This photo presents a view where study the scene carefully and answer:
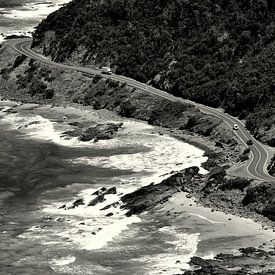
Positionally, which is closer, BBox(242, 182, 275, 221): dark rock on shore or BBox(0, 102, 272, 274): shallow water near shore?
BBox(0, 102, 272, 274): shallow water near shore

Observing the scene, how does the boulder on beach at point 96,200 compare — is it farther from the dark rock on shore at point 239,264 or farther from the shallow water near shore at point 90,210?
the dark rock on shore at point 239,264

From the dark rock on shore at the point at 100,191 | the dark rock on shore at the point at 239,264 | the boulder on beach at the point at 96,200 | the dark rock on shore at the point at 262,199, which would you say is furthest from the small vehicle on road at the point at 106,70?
the dark rock on shore at the point at 239,264

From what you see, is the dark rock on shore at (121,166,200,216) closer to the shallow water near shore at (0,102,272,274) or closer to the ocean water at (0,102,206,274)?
the shallow water near shore at (0,102,272,274)

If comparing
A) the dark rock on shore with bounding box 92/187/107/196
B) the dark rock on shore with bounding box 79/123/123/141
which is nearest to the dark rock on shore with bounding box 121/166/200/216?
the dark rock on shore with bounding box 92/187/107/196

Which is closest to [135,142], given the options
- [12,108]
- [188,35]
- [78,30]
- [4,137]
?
[4,137]

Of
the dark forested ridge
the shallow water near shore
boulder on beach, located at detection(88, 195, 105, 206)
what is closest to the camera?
the shallow water near shore

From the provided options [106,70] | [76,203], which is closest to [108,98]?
[106,70]
